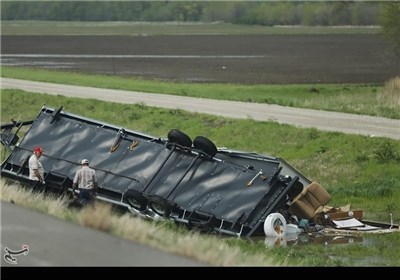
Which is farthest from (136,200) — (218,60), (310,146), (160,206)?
(218,60)

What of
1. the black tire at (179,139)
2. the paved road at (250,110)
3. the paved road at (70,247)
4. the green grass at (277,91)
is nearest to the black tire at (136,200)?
the black tire at (179,139)

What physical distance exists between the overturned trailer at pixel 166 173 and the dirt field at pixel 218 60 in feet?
120

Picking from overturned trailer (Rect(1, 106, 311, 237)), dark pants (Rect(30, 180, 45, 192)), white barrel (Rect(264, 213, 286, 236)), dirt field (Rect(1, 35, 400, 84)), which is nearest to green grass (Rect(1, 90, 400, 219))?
overturned trailer (Rect(1, 106, 311, 237))

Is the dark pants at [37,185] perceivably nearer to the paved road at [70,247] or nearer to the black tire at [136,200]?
the black tire at [136,200]

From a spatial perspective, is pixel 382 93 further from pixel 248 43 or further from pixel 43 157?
pixel 248 43

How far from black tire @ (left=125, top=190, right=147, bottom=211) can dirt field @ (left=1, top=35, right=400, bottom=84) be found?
129 feet

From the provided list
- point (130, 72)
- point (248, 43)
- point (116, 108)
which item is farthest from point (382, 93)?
point (248, 43)

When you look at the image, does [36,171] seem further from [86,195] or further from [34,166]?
[86,195]

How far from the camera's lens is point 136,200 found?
23.2m

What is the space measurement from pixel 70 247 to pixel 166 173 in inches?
489

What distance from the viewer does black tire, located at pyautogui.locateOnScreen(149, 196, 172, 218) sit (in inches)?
895
